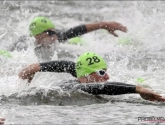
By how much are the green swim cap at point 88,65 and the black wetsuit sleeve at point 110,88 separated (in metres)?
0.36

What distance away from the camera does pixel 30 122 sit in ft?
24.6

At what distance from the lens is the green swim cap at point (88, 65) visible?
29.9ft

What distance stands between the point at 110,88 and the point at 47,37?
4.59 meters

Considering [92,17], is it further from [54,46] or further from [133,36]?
[54,46]

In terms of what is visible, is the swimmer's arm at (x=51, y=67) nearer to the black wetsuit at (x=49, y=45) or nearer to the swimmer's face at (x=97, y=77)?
Result: the swimmer's face at (x=97, y=77)

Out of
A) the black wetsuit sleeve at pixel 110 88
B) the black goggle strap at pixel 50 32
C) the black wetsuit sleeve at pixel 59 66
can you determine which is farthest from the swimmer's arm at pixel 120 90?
the black goggle strap at pixel 50 32

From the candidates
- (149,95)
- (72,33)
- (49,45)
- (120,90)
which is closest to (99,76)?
(120,90)

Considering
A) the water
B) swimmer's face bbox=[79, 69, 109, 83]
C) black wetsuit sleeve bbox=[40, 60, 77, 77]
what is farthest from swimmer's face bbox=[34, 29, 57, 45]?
swimmer's face bbox=[79, 69, 109, 83]

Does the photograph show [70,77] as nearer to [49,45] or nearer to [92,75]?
[92,75]

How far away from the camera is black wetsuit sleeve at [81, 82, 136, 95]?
851 cm

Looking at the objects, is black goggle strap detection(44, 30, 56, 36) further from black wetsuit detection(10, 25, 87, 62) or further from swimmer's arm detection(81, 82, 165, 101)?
swimmer's arm detection(81, 82, 165, 101)

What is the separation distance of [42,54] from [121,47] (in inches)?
91.6

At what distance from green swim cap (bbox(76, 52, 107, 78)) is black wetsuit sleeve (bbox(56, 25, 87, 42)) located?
10.4ft

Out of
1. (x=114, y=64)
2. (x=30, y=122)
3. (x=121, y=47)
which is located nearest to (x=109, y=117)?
(x=30, y=122)
